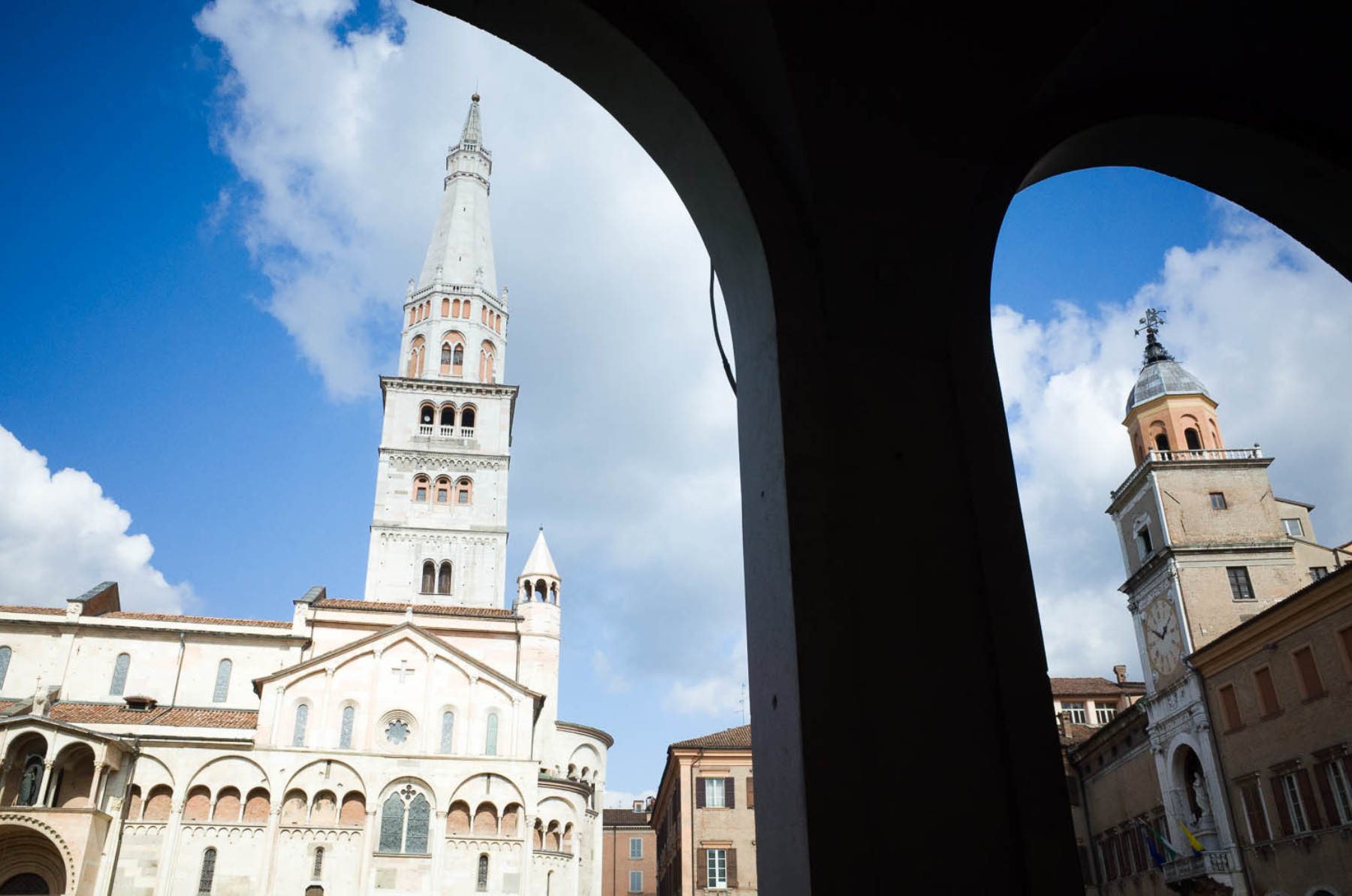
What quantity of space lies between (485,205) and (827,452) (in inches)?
2644

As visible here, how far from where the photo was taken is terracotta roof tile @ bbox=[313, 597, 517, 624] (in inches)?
1751

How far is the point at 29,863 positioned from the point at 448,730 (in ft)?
46.5

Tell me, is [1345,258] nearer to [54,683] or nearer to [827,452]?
[827,452]

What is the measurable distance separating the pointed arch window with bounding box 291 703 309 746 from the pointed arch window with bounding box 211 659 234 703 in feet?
22.3

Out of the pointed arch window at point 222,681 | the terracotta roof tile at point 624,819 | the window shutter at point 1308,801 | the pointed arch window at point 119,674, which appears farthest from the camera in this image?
the terracotta roof tile at point 624,819

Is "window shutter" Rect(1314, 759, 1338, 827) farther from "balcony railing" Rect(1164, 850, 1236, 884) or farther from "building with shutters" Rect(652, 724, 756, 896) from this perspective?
"building with shutters" Rect(652, 724, 756, 896)

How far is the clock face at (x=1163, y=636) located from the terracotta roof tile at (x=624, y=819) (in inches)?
1712

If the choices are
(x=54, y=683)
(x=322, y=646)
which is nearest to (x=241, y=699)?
(x=322, y=646)

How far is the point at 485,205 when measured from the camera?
6669cm

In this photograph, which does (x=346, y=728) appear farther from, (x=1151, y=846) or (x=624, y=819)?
(x=624, y=819)

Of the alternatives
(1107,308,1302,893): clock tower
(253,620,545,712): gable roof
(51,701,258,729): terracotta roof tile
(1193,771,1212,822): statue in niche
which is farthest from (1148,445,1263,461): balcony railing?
(51,701,258,729): terracotta roof tile

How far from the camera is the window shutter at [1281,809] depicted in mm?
25906

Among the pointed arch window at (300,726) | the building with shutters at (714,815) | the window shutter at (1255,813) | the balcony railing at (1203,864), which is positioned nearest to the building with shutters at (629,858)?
the building with shutters at (714,815)

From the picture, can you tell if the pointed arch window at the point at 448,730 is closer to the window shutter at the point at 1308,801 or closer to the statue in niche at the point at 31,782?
the statue in niche at the point at 31,782
